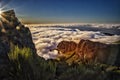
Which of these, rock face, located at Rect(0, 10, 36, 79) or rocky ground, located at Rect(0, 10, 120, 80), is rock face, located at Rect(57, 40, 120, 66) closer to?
rocky ground, located at Rect(0, 10, 120, 80)

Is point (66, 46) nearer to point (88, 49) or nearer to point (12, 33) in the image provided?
point (88, 49)

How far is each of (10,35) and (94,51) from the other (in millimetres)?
3065

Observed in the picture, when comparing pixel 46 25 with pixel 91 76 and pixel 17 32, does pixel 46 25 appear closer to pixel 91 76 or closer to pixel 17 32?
pixel 17 32

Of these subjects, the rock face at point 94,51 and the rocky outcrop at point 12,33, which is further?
the rock face at point 94,51

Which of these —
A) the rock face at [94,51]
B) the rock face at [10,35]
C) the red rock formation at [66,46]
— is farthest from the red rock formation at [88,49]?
the rock face at [10,35]

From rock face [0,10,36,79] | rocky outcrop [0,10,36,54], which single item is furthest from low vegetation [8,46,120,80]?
rocky outcrop [0,10,36,54]

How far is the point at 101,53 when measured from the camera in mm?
9211

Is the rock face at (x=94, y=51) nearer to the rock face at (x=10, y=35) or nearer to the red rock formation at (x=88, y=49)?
the red rock formation at (x=88, y=49)

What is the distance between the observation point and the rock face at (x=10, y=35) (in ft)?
20.9

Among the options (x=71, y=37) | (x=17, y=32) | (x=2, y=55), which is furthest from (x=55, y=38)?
(x=2, y=55)

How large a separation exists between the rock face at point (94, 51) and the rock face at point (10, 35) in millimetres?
1717

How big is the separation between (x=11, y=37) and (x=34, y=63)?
176 cm

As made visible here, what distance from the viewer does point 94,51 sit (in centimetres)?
925

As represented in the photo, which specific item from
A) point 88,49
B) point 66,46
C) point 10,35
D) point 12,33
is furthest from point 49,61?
point 88,49
